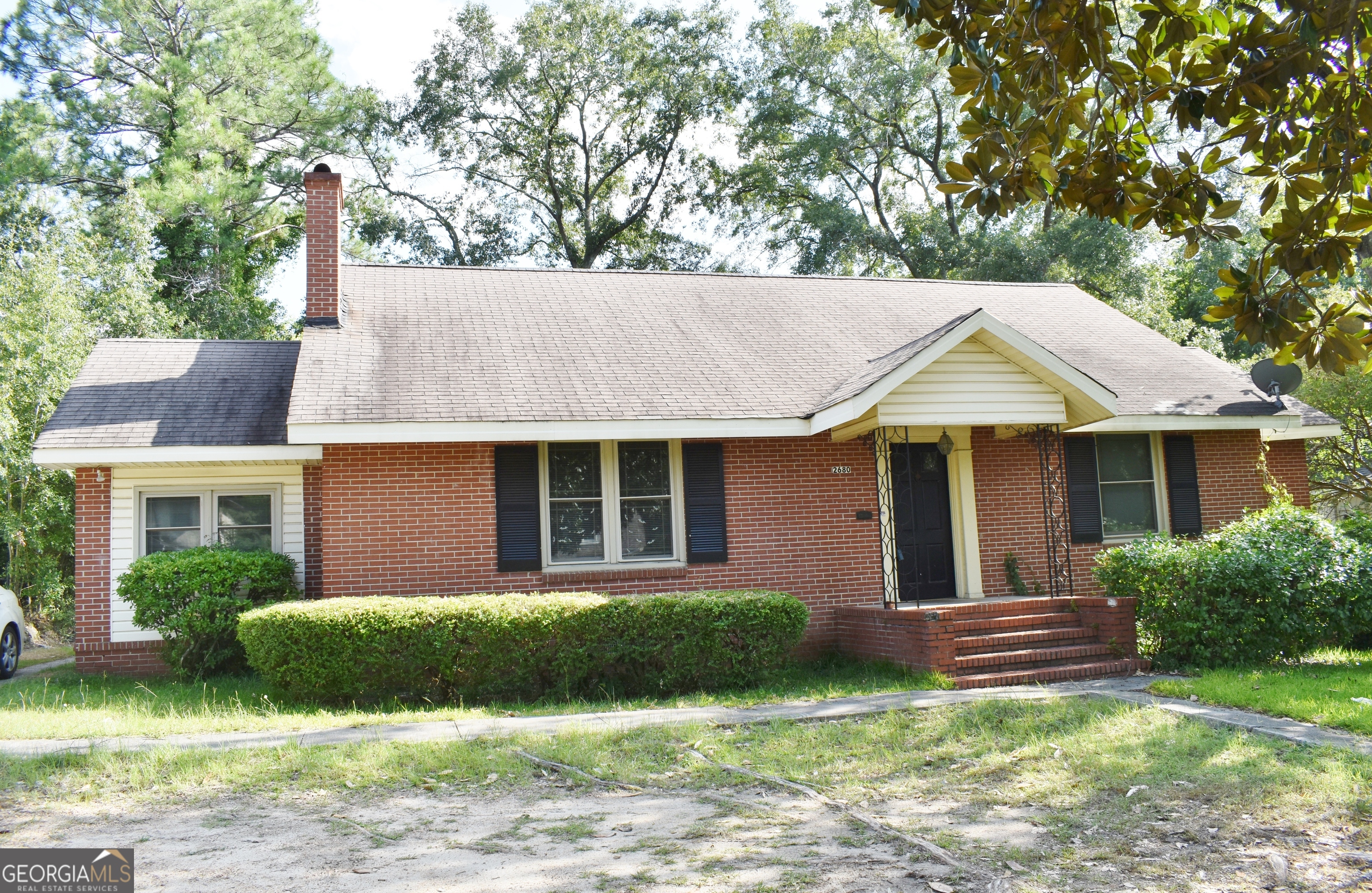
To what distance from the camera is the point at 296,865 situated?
4.97 m

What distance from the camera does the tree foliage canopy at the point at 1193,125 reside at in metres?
4.79

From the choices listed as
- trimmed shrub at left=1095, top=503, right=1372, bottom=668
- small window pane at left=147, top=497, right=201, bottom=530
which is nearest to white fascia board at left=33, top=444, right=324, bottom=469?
small window pane at left=147, top=497, right=201, bottom=530

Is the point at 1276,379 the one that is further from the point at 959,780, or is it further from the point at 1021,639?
the point at 959,780

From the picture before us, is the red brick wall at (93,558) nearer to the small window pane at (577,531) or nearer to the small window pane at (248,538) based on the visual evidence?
the small window pane at (248,538)

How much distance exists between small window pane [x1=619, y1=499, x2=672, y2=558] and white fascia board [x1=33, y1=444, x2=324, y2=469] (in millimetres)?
3570

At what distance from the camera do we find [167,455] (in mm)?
11562

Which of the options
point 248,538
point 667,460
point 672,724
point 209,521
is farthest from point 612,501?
point 209,521

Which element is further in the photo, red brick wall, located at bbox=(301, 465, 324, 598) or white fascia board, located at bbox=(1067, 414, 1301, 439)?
white fascia board, located at bbox=(1067, 414, 1301, 439)

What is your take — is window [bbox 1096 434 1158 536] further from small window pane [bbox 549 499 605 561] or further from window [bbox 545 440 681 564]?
small window pane [bbox 549 499 605 561]

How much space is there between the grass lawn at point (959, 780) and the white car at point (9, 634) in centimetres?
685

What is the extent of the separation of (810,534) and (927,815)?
662cm

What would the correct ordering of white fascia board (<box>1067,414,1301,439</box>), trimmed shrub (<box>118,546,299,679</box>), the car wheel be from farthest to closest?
white fascia board (<box>1067,414,1301,439</box>) → the car wheel → trimmed shrub (<box>118,546,299,679</box>)

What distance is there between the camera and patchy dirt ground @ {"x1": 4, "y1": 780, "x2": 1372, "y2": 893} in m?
4.73

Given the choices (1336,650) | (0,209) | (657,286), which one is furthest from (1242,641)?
(0,209)
